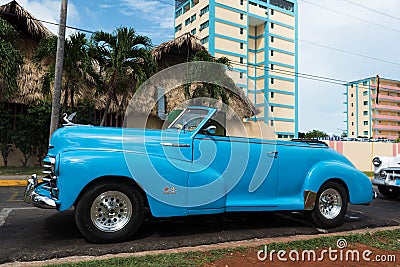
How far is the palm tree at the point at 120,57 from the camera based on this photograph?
1538 cm

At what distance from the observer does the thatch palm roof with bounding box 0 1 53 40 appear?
53.3 ft

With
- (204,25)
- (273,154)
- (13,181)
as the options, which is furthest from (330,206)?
(204,25)

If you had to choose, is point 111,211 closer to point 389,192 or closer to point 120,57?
point 389,192

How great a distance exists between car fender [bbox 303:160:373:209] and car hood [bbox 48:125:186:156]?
233cm

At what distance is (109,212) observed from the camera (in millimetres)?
4676

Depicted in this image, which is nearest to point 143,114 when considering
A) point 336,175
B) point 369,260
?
point 336,175

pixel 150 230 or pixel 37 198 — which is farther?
pixel 150 230

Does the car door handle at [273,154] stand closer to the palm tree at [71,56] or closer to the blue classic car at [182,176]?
the blue classic car at [182,176]

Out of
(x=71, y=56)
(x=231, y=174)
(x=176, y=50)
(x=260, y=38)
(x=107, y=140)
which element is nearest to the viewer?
(x=107, y=140)

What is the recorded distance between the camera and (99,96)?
17.8 metres

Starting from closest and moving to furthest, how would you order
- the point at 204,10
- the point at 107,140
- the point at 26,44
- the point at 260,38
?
the point at 107,140 < the point at 26,44 < the point at 204,10 < the point at 260,38

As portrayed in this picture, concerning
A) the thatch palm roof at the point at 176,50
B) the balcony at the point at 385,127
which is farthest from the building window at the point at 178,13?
the thatch palm roof at the point at 176,50

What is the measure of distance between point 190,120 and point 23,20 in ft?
48.1

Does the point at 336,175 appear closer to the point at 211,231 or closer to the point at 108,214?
the point at 211,231
